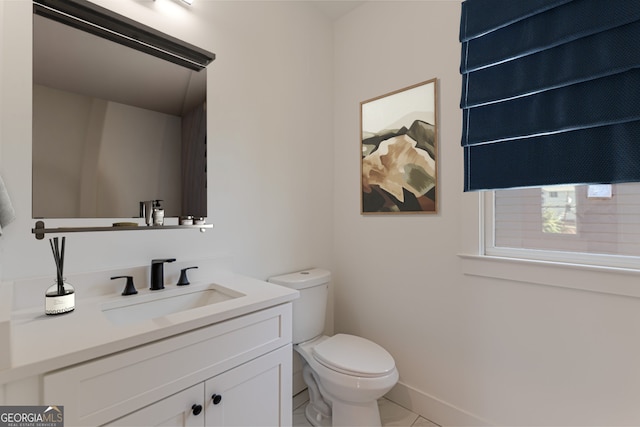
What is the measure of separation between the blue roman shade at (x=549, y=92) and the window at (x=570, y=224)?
0.46 feet

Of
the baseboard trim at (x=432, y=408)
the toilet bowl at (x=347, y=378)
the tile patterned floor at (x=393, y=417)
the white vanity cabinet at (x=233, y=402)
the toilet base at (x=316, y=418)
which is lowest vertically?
the tile patterned floor at (x=393, y=417)

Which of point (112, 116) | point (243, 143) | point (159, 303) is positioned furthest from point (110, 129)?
point (159, 303)

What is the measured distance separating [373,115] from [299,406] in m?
1.96

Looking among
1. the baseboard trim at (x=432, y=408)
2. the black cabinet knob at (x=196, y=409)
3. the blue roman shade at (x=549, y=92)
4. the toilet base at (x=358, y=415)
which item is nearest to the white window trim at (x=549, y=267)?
the blue roman shade at (x=549, y=92)

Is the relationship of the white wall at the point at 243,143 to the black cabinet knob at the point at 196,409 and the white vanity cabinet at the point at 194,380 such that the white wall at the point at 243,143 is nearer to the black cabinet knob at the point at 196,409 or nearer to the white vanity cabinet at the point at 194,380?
the white vanity cabinet at the point at 194,380

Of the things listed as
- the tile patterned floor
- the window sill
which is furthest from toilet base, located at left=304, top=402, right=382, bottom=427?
the window sill

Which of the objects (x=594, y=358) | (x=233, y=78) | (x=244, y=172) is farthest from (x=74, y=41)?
(x=594, y=358)

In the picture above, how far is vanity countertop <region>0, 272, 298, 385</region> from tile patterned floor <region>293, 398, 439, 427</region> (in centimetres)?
99

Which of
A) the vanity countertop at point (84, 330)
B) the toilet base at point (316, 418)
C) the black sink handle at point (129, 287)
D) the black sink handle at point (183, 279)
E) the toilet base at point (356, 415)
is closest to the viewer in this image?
the vanity countertop at point (84, 330)

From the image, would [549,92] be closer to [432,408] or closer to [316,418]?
[432,408]

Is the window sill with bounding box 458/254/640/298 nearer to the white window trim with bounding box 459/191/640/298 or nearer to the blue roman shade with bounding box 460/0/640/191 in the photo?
the white window trim with bounding box 459/191/640/298

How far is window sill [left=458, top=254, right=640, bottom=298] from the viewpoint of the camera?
3.68ft

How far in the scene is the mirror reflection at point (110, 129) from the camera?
1.07m

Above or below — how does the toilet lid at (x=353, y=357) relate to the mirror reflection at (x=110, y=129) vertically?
below
